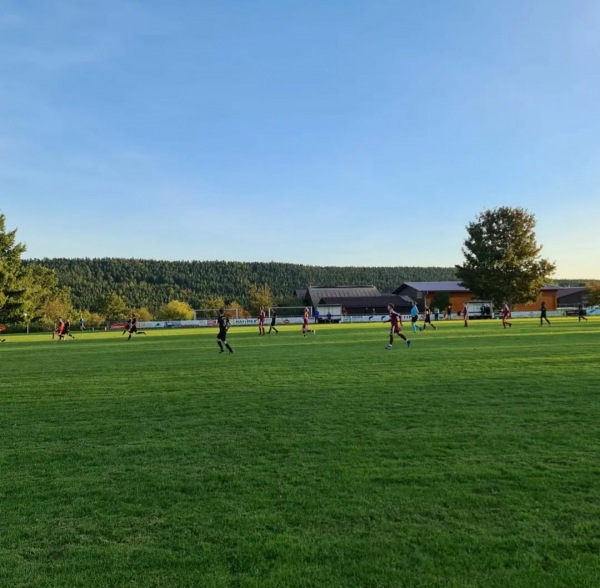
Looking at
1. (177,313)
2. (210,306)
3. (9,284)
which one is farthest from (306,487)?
(210,306)

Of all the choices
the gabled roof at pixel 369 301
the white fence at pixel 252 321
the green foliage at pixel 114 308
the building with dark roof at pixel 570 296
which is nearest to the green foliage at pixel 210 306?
the white fence at pixel 252 321

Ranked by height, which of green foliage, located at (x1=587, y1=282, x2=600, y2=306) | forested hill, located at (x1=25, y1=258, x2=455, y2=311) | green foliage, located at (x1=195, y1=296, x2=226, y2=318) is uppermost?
forested hill, located at (x1=25, y1=258, x2=455, y2=311)

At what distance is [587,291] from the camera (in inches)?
3716

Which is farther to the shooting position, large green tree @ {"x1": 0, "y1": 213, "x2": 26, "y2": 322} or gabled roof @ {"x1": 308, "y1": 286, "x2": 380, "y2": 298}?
gabled roof @ {"x1": 308, "y1": 286, "x2": 380, "y2": 298}

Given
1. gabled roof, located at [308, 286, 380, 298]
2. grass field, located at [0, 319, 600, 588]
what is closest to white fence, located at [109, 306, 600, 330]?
gabled roof, located at [308, 286, 380, 298]

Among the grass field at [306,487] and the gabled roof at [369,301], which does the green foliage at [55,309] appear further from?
A: the grass field at [306,487]

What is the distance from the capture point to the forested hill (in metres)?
135

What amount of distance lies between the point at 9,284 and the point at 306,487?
72504 millimetres

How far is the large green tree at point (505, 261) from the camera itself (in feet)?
217

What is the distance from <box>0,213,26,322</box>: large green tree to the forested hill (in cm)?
4805

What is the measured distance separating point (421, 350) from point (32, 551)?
16.5 meters

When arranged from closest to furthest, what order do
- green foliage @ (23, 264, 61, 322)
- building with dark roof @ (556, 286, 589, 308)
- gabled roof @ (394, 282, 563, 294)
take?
green foliage @ (23, 264, 61, 322) → gabled roof @ (394, 282, 563, 294) → building with dark roof @ (556, 286, 589, 308)

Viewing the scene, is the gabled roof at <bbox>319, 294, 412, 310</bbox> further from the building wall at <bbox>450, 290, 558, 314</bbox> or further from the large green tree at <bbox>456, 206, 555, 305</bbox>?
the large green tree at <bbox>456, 206, 555, 305</bbox>

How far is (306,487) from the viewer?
485 centimetres
